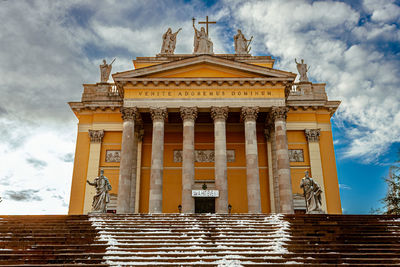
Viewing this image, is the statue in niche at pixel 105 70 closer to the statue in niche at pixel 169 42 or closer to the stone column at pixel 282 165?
the statue in niche at pixel 169 42

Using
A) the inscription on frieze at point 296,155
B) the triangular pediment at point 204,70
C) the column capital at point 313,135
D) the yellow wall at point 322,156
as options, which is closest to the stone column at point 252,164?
the triangular pediment at point 204,70

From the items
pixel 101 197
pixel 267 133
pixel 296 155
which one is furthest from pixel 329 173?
pixel 101 197

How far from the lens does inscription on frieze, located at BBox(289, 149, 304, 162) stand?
90.1ft

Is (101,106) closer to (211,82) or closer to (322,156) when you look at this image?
(211,82)

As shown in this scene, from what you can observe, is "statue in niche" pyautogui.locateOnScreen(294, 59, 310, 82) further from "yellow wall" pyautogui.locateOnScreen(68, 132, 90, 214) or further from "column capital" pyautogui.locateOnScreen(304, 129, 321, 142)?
"yellow wall" pyautogui.locateOnScreen(68, 132, 90, 214)

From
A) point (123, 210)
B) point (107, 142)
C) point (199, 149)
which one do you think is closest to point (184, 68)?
point (199, 149)

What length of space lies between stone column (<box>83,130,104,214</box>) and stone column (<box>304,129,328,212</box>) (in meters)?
16.6

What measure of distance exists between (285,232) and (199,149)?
1391 centimetres

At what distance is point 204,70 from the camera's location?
2531 cm

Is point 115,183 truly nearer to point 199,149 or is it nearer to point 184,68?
point 199,149

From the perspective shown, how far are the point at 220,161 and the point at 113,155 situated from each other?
9550 mm

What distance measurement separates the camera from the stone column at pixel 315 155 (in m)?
26.7

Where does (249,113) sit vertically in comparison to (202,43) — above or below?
below

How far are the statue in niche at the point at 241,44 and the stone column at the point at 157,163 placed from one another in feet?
35.5
